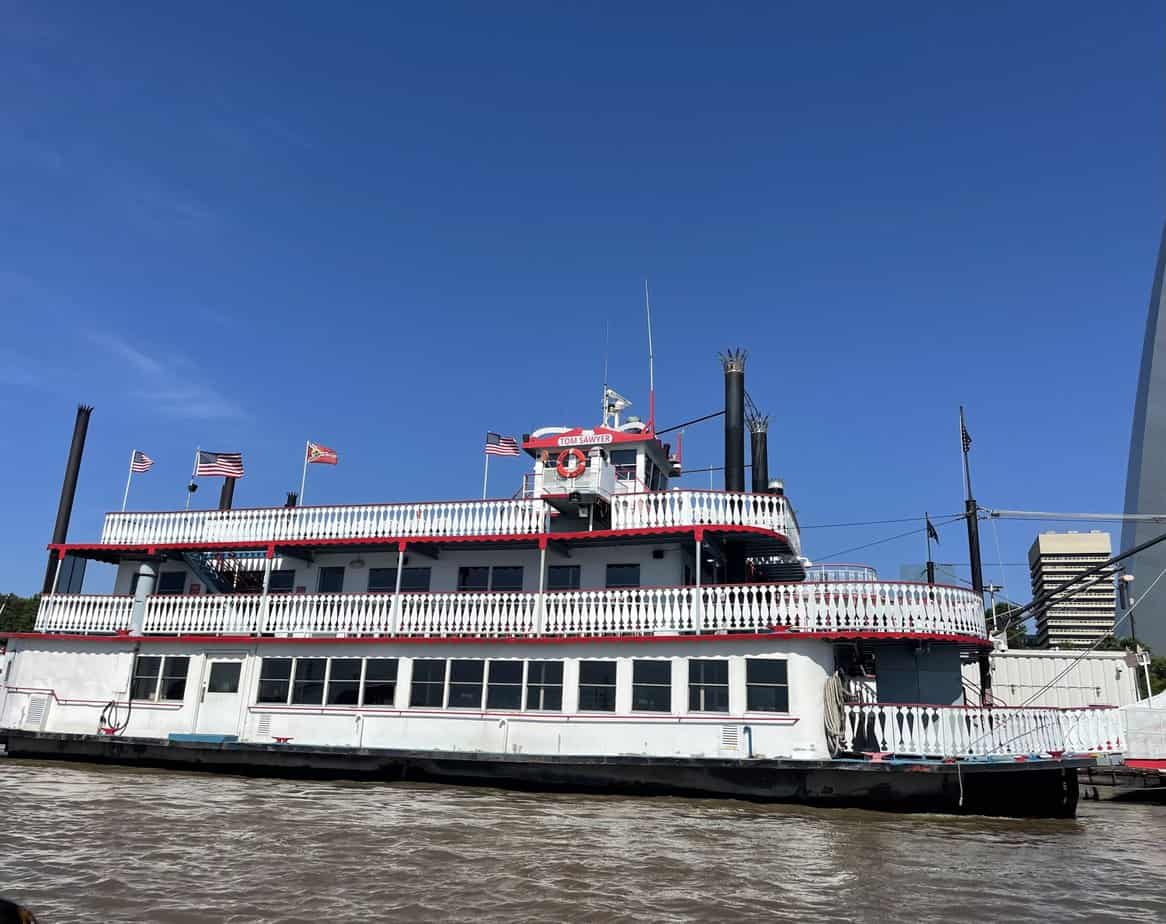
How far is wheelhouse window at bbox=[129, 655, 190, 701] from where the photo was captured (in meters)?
21.9

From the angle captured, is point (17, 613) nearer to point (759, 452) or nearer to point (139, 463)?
point (139, 463)

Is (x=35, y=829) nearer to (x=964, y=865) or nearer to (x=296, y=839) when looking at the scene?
(x=296, y=839)

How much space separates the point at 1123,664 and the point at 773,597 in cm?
1848

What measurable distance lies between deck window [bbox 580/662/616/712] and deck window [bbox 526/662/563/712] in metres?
0.53

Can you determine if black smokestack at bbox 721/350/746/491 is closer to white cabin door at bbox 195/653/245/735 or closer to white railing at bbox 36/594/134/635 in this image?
white cabin door at bbox 195/653/245/735

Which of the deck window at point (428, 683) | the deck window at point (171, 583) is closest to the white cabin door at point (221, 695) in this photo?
the deck window at point (171, 583)

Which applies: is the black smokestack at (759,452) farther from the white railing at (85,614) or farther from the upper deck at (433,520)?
the white railing at (85,614)

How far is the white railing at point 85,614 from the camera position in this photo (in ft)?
75.2

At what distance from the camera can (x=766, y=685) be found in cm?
1761

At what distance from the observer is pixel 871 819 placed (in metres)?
15.8

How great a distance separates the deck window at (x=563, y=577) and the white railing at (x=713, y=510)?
6.58ft

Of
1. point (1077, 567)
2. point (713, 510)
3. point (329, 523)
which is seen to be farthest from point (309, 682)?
point (1077, 567)

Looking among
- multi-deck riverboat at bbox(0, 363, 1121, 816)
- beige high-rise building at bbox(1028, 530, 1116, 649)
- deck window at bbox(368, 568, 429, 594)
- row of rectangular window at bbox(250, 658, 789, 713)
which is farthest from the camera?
beige high-rise building at bbox(1028, 530, 1116, 649)

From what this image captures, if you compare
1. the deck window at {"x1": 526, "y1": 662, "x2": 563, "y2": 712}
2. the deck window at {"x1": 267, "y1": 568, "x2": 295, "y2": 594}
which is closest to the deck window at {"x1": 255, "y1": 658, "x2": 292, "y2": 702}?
the deck window at {"x1": 267, "y1": 568, "x2": 295, "y2": 594}
